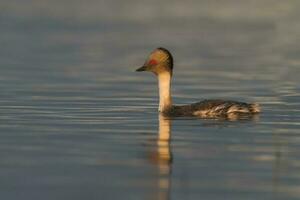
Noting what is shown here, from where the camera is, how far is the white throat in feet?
66.7

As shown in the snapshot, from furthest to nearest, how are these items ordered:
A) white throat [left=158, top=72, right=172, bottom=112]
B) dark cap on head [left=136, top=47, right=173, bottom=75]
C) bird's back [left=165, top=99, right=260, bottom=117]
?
dark cap on head [left=136, top=47, right=173, bottom=75]
white throat [left=158, top=72, right=172, bottom=112]
bird's back [left=165, top=99, right=260, bottom=117]

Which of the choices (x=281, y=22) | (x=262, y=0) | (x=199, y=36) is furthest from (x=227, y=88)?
(x=262, y=0)

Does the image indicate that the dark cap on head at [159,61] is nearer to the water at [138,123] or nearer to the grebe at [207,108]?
the grebe at [207,108]

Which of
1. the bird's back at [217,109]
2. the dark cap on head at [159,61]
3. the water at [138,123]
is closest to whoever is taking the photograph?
the water at [138,123]

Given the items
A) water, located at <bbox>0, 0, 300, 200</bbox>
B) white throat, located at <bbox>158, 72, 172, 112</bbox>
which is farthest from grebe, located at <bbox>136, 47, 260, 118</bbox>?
water, located at <bbox>0, 0, 300, 200</bbox>

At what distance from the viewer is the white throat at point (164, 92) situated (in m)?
20.3

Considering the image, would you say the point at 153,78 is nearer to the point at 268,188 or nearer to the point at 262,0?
the point at 268,188

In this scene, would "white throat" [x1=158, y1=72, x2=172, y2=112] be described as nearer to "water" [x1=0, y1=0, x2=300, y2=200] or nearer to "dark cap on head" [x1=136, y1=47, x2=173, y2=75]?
"dark cap on head" [x1=136, y1=47, x2=173, y2=75]

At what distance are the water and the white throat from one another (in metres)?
0.31

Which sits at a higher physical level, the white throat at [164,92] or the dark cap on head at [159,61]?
the dark cap on head at [159,61]

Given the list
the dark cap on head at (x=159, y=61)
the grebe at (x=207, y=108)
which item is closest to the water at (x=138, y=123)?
the grebe at (x=207, y=108)

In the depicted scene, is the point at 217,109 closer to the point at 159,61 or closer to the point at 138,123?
the point at 138,123

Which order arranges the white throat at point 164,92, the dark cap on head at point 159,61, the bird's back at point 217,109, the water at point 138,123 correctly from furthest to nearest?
the dark cap on head at point 159,61 → the white throat at point 164,92 → the bird's back at point 217,109 → the water at point 138,123

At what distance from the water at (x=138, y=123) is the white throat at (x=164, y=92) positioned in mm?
314
